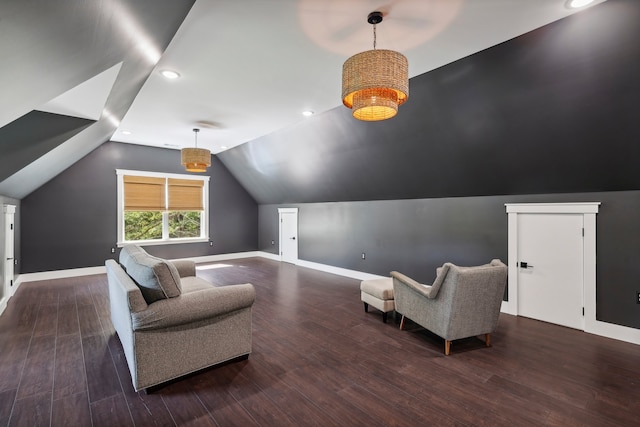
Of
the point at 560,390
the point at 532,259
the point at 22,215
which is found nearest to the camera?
the point at 560,390

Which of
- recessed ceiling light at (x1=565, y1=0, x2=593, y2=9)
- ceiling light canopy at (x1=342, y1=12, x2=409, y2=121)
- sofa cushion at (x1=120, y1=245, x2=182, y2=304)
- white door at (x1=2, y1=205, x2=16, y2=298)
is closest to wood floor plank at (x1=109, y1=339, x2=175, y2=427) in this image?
sofa cushion at (x1=120, y1=245, x2=182, y2=304)

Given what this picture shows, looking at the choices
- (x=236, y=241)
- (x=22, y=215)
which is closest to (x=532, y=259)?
(x=236, y=241)

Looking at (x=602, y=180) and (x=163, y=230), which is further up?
(x=602, y=180)

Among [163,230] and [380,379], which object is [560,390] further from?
[163,230]

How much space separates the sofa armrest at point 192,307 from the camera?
7.36 feet

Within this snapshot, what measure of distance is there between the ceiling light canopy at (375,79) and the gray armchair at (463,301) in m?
1.67

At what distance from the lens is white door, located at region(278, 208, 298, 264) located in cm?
795

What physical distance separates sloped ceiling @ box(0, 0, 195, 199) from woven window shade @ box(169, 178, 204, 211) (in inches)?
169

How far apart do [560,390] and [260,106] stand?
14.9 feet

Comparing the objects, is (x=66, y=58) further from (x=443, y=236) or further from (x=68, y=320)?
(x=443, y=236)

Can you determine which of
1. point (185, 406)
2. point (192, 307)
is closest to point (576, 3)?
point (192, 307)

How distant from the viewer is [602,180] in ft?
10.9

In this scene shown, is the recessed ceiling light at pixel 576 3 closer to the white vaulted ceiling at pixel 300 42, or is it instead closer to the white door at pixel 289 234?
the white vaulted ceiling at pixel 300 42

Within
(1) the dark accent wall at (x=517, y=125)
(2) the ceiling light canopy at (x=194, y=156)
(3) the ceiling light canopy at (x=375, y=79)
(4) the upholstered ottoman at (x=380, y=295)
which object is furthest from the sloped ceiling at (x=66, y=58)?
(4) the upholstered ottoman at (x=380, y=295)
